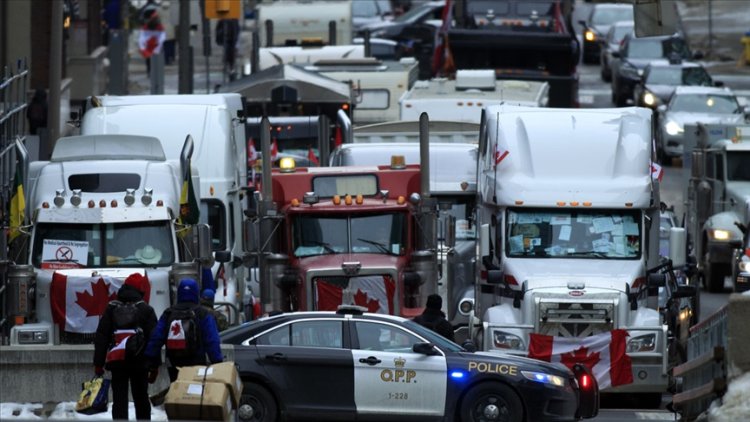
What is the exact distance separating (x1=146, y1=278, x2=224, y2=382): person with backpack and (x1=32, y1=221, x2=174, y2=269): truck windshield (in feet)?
16.0

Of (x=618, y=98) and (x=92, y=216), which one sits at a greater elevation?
(x=92, y=216)

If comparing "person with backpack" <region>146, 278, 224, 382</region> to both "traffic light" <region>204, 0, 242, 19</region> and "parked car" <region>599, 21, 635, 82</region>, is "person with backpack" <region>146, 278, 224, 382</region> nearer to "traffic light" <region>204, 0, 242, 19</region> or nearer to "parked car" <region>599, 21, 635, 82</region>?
"traffic light" <region>204, 0, 242, 19</region>

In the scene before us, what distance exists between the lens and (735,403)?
545 inches

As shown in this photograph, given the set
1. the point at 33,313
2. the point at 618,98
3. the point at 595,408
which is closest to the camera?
the point at 595,408

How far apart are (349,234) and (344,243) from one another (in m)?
0.13

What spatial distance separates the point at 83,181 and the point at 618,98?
29.9m

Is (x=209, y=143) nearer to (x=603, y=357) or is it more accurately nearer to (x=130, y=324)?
(x=603, y=357)

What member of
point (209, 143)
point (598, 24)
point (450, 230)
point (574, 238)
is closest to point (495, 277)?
point (574, 238)

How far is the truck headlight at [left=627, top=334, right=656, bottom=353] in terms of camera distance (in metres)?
20.0

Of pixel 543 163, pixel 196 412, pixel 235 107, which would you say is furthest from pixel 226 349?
pixel 235 107

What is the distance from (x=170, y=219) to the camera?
20938 mm

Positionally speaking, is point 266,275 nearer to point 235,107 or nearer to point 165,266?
point 165,266

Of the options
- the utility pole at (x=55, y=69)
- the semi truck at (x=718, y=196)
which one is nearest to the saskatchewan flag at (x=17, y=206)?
the utility pole at (x=55, y=69)

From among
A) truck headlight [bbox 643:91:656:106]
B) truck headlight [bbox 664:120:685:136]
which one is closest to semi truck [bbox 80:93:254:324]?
truck headlight [bbox 664:120:685:136]
